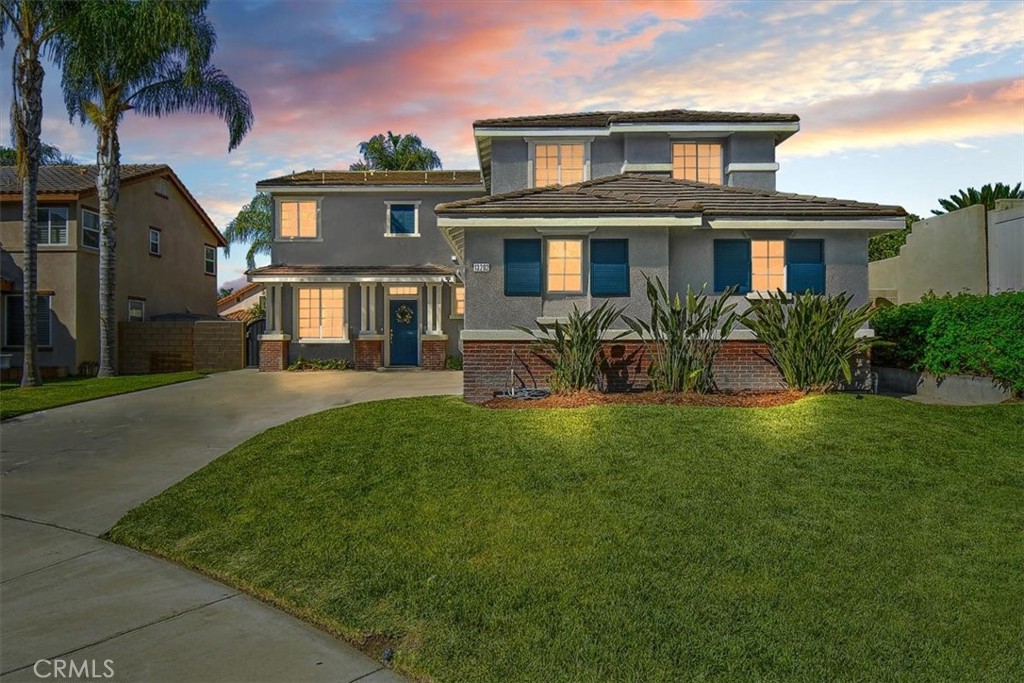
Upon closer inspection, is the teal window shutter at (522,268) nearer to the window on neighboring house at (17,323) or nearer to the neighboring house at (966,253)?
the neighboring house at (966,253)

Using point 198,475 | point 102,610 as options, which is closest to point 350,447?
point 198,475

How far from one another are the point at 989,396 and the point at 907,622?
10006mm

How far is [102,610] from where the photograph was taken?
225 inches

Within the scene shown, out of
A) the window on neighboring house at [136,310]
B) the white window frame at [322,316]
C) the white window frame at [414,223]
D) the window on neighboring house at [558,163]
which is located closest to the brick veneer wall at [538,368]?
the window on neighboring house at [558,163]

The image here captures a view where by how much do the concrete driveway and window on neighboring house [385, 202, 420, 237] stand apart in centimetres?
1341

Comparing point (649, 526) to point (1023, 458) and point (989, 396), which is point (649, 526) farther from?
point (989, 396)

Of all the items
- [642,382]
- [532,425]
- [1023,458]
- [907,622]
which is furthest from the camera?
[642,382]

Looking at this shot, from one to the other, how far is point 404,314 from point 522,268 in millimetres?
11235

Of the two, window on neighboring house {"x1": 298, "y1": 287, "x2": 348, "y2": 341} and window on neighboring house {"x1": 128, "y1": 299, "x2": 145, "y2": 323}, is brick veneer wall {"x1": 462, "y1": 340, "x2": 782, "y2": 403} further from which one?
window on neighboring house {"x1": 128, "y1": 299, "x2": 145, "y2": 323}

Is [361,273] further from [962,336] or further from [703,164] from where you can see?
[962,336]

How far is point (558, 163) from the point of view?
68.9ft

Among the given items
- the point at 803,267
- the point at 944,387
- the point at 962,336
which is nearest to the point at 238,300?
the point at 803,267

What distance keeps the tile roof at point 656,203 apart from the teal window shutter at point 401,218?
409 inches

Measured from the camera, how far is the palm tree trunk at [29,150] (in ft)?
69.2
